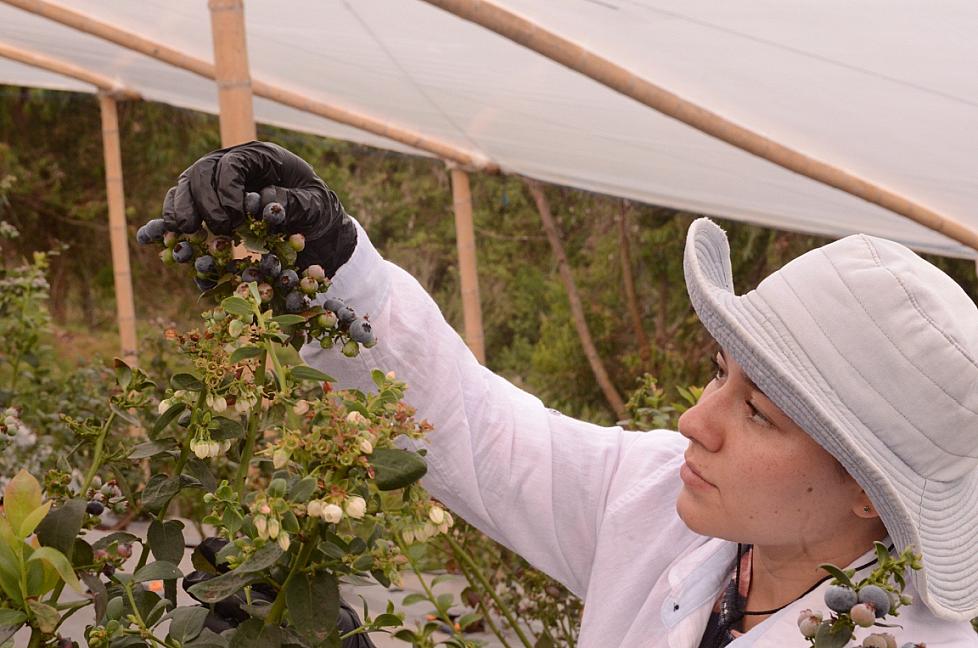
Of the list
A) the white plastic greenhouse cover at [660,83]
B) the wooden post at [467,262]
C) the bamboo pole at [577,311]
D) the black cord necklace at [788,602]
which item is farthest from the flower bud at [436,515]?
the bamboo pole at [577,311]

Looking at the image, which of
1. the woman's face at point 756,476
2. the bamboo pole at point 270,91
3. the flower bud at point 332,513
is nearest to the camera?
the flower bud at point 332,513

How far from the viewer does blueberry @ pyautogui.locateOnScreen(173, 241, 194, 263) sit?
1.05 m

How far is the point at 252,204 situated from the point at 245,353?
17cm

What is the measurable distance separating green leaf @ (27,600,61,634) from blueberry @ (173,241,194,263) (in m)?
0.31

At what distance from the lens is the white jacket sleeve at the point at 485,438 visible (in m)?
1.34

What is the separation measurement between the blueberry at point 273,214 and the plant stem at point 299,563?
0.28m

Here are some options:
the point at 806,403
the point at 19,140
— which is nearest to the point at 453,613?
the point at 806,403

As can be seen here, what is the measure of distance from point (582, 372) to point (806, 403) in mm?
7406

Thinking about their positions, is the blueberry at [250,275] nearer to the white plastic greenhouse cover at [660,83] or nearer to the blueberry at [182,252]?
the blueberry at [182,252]

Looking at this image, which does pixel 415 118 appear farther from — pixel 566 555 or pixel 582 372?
pixel 582 372

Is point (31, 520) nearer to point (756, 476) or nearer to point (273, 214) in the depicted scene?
point (273, 214)

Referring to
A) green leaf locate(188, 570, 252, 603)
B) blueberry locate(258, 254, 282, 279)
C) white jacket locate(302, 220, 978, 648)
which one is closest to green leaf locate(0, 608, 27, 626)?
green leaf locate(188, 570, 252, 603)

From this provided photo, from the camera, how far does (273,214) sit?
1.04 meters

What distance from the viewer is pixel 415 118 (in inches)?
175
